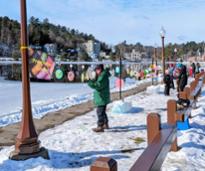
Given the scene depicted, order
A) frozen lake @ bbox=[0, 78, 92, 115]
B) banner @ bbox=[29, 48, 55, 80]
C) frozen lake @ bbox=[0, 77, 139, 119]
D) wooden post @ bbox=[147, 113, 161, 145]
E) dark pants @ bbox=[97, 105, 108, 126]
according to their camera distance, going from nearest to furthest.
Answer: wooden post @ bbox=[147, 113, 161, 145]
dark pants @ bbox=[97, 105, 108, 126]
frozen lake @ bbox=[0, 77, 139, 119]
frozen lake @ bbox=[0, 78, 92, 115]
banner @ bbox=[29, 48, 55, 80]

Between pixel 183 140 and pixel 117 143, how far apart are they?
4.08 feet

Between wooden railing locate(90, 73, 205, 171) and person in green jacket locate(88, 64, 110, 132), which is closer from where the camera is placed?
wooden railing locate(90, 73, 205, 171)

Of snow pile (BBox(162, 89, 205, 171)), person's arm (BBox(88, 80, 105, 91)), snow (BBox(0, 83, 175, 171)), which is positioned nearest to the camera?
snow pile (BBox(162, 89, 205, 171))

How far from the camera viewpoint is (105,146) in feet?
21.0

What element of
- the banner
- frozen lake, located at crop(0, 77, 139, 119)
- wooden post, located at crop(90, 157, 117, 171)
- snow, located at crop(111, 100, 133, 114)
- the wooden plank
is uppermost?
the banner

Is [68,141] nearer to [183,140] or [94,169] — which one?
[183,140]

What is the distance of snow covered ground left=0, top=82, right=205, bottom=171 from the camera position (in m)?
5.21

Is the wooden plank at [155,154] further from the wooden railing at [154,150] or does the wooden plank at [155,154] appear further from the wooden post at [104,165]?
the wooden post at [104,165]

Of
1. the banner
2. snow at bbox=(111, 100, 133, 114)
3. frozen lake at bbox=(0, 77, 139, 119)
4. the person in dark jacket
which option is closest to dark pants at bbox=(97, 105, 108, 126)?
snow at bbox=(111, 100, 133, 114)

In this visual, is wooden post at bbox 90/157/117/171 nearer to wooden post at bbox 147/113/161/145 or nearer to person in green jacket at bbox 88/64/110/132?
wooden post at bbox 147/113/161/145

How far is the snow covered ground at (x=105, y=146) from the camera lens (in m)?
5.21

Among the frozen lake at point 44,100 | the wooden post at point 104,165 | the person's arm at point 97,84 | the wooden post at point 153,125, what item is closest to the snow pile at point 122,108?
the frozen lake at point 44,100

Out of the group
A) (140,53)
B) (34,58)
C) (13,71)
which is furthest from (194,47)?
(34,58)

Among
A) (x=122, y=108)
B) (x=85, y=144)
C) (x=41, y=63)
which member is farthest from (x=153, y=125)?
(x=41, y=63)
